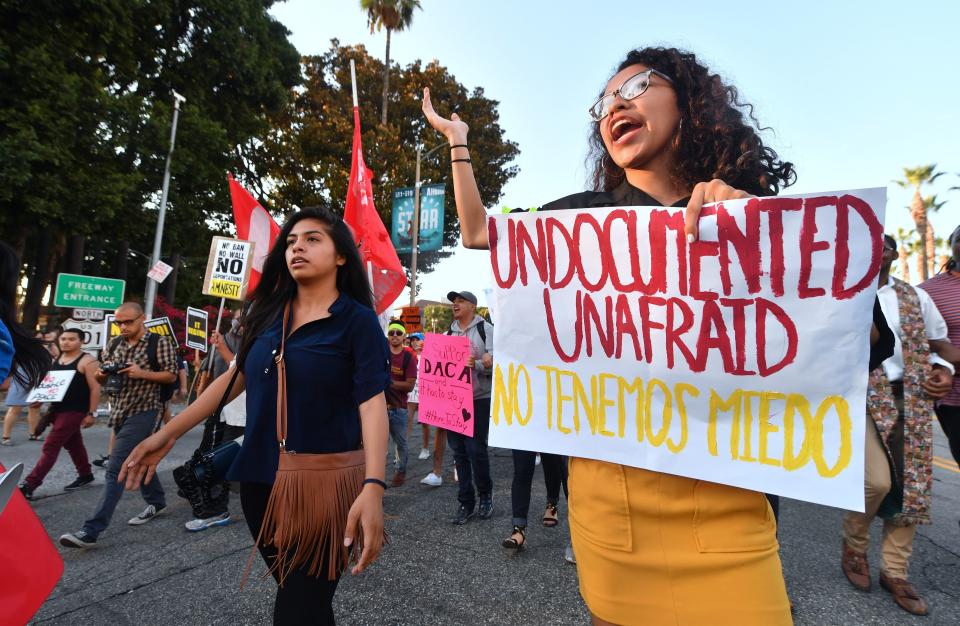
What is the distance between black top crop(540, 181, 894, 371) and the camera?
1.32m

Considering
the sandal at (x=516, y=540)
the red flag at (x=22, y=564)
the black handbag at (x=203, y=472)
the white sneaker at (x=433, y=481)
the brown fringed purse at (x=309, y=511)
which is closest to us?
the red flag at (x=22, y=564)

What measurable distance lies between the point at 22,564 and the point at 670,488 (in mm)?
1819

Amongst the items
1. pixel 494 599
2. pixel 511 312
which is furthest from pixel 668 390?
pixel 494 599

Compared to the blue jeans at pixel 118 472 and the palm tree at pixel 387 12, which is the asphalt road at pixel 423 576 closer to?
the blue jeans at pixel 118 472

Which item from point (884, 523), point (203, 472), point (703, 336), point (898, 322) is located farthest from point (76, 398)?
point (898, 322)

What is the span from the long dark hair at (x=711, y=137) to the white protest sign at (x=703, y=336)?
255 mm

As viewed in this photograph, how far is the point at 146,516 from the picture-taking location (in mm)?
4500

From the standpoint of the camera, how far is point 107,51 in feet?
47.7

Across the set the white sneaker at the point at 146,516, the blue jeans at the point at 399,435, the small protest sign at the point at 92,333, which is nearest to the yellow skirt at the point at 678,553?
the white sneaker at the point at 146,516

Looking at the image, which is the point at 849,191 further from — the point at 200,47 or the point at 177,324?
the point at 200,47

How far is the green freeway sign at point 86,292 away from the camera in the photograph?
12.8 meters

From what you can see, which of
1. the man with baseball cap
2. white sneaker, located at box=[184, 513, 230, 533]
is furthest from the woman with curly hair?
white sneaker, located at box=[184, 513, 230, 533]

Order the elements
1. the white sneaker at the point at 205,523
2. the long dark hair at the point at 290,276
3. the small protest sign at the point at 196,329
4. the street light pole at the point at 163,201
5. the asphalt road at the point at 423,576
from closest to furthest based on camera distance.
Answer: the long dark hair at the point at 290,276 < the asphalt road at the point at 423,576 < the white sneaker at the point at 205,523 < the small protest sign at the point at 196,329 < the street light pole at the point at 163,201

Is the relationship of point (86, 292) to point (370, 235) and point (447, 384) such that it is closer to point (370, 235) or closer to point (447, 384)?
point (370, 235)
